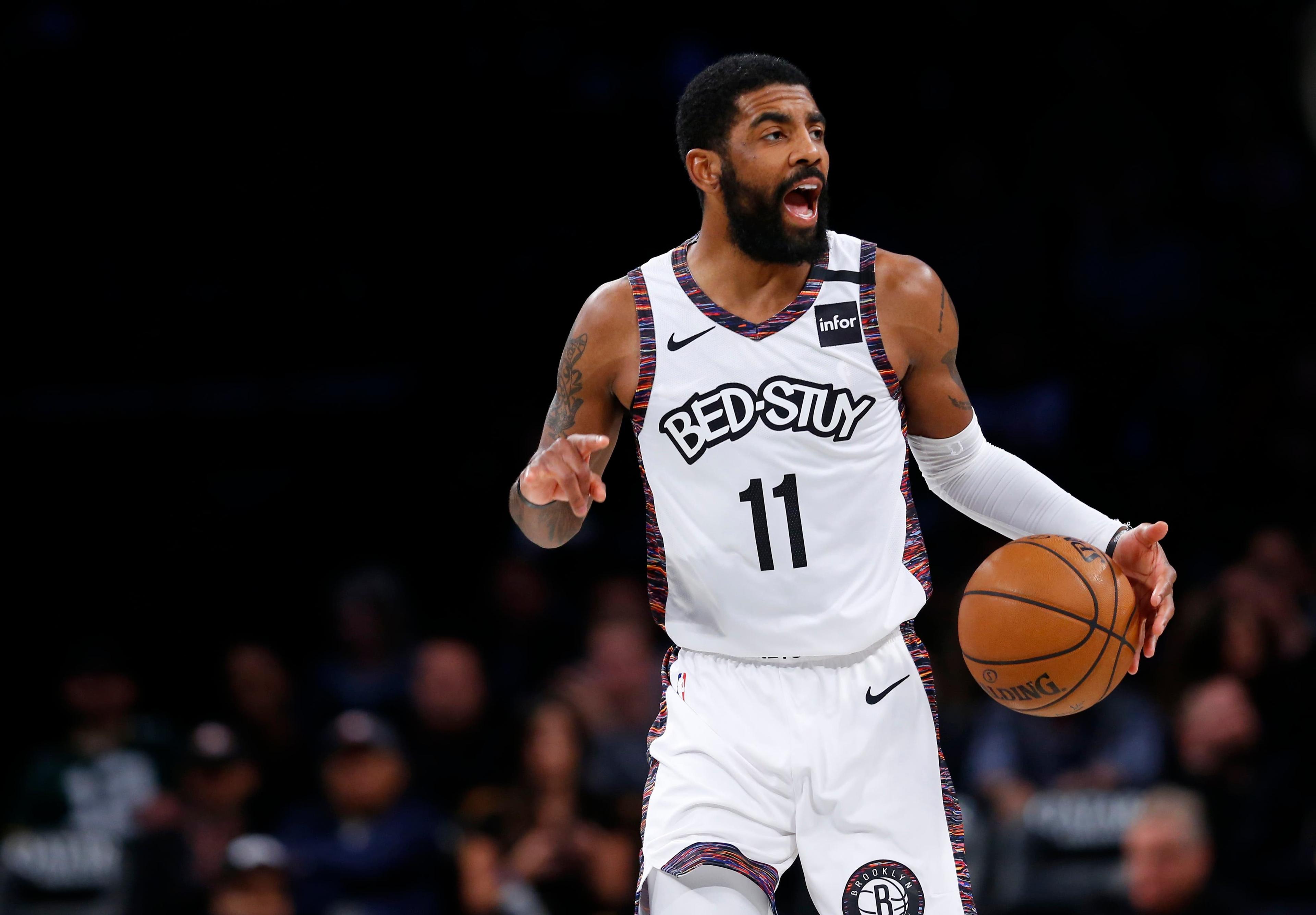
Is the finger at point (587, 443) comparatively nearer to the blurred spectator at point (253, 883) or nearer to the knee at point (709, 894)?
the knee at point (709, 894)

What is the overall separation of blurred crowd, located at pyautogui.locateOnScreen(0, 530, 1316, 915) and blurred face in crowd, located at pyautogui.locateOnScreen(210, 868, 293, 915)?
0.01m

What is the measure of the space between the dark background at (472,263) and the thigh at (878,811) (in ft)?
16.0

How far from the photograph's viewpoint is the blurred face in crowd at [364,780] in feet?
23.8

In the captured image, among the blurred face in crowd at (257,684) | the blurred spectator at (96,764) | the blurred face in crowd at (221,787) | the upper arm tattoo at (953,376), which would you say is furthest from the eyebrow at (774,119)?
the blurred face in crowd at (257,684)

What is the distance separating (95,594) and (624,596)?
10.5 feet

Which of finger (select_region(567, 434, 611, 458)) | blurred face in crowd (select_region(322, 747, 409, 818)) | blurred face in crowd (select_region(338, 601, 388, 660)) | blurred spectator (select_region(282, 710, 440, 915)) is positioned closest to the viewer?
finger (select_region(567, 434, 611, 458))

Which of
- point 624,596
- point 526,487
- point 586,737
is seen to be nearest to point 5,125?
point 624,596

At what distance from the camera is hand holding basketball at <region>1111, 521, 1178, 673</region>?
3.93 m

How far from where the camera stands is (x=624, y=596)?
8469 millimetres

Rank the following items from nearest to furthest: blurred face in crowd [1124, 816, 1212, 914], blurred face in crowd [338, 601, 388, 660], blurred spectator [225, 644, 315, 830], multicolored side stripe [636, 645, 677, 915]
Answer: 1. multicolored side stripe [636, 645, 677, 915]
2. blurred face in crowd [1124, 816, 1212, 914]
3. blurred spectator [225, 644, 315, 830]
4. blurred face in crowd [338, 601, 388, 660]

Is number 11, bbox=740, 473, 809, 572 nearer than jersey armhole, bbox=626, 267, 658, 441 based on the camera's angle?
Yes

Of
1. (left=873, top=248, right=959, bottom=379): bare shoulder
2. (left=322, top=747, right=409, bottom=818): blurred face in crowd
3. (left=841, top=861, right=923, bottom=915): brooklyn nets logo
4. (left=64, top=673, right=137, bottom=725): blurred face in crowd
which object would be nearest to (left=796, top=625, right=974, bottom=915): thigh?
(left=841, top=861, right=923, bottom=915): brooklyn nets logo

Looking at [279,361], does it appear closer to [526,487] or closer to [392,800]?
[392,800]

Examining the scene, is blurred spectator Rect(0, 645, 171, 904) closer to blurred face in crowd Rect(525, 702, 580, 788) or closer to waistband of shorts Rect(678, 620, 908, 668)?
blurred face in crowd Rect(525, 702, 580, 788)
